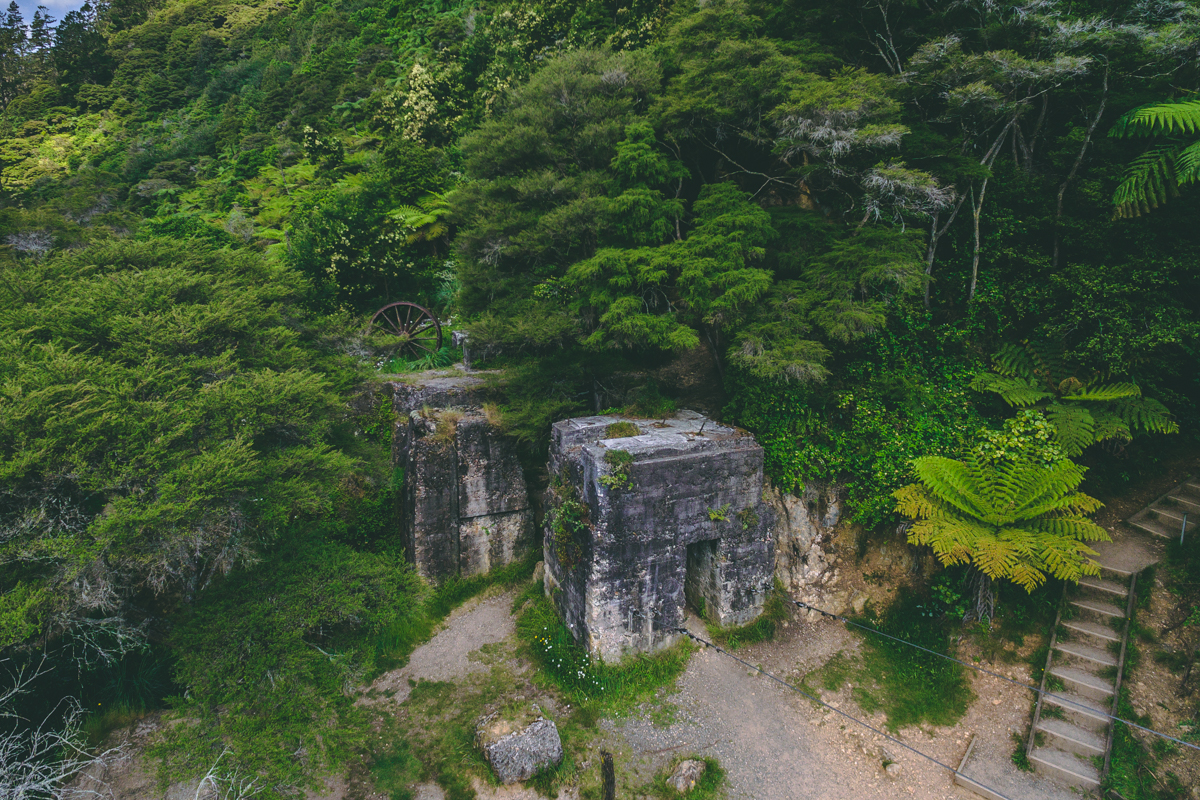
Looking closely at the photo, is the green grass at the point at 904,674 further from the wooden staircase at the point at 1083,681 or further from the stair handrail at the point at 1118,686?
the stair handrail at the point at 1118,686

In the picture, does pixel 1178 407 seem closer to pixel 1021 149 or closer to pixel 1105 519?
pixel 1105 519

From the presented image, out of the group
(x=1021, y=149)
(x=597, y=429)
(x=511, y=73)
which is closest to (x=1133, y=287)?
(x=1021, y=149)

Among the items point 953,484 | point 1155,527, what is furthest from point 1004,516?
point 1155,527

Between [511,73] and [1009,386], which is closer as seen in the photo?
[1009,386]

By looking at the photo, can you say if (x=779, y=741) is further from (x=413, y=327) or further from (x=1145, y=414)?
(x=413, y=327)

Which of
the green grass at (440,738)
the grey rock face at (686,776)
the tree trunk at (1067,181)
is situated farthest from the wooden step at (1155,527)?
the green grass at (440,738)
